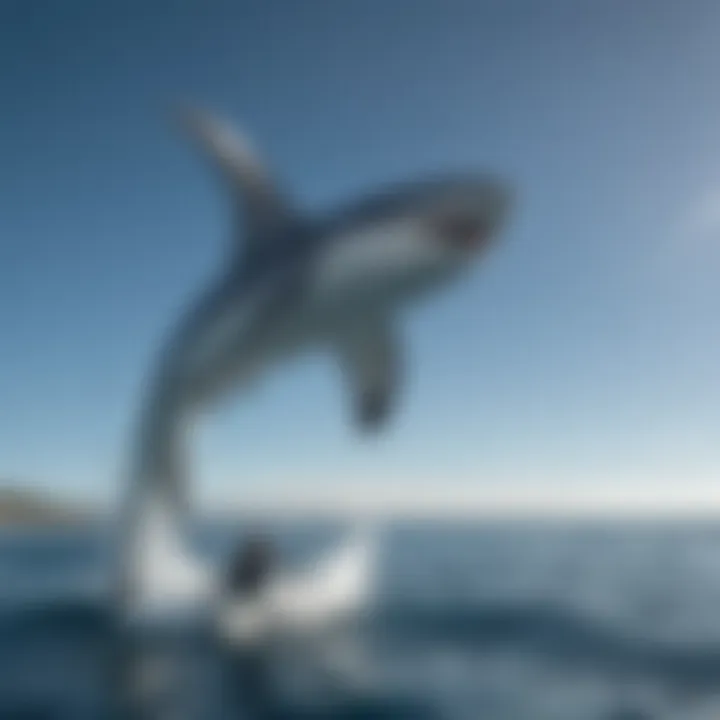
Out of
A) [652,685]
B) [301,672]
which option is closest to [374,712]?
[301,672]

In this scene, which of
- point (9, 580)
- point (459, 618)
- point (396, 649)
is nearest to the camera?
point (396, 649)

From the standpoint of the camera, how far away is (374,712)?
48.1 ft

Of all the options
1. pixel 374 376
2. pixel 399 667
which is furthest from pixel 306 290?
pixel 399 667

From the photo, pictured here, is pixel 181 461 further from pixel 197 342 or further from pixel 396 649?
pixel 396 649

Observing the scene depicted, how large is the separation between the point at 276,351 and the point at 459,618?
1937cm

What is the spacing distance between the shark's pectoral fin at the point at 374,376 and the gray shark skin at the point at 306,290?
0.04m

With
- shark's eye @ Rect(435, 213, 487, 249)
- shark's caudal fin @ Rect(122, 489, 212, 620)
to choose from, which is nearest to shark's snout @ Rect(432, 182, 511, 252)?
shark's eye @ Rect(435, 213, 487, 249)

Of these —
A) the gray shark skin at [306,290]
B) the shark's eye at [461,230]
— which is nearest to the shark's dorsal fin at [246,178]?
the gray shark skin at [306,290]

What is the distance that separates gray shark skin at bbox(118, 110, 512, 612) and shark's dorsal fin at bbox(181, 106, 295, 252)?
0.13ft

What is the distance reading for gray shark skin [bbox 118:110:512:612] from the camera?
37.0 feet

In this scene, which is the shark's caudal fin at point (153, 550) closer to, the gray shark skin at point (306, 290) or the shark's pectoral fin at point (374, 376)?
the gray shark skin at point (306, 290)

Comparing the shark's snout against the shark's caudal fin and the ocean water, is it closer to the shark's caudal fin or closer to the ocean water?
the shark's caudal fin

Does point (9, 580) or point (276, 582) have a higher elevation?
point (9, 580)

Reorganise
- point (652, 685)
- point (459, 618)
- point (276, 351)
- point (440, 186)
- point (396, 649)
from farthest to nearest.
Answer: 1. point (459, 618)
2. point (396, 649)
3. point (652, 685)
4. point (276, 351)
5. point (440, 186)
